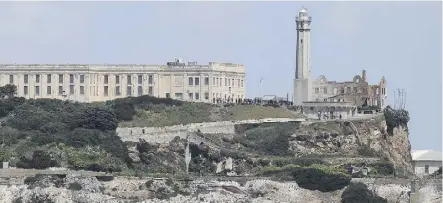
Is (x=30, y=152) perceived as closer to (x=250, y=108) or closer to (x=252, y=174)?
(x=252, y=174)

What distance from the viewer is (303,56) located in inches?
5433

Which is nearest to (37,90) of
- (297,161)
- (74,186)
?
(297,161)

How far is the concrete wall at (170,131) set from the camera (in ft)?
399

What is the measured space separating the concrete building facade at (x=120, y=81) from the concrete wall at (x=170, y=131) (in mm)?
9075

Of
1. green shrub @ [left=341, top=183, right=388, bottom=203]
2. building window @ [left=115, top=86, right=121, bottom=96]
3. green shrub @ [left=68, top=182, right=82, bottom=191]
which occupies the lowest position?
green shrub @ [left=341, top=183, right=388, bottom=203]

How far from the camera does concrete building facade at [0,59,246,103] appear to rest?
13825 centimetres

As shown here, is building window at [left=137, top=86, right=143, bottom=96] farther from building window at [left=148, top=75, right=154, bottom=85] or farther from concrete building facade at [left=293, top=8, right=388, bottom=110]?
concrete building facade at [left=293, top=8, right=388, bottom=110]

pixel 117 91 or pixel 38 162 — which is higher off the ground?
pixel 117 91

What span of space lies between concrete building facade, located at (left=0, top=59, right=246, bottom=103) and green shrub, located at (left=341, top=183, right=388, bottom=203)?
118 ft

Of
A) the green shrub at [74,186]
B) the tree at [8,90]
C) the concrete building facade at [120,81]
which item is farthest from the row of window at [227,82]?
the green shrub at [74,186]

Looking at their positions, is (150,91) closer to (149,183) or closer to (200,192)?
(149,183)

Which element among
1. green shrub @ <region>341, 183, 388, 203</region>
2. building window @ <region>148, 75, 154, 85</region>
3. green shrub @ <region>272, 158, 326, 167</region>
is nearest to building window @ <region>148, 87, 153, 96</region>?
building window @ <region>148, 75, 154, 85</region>

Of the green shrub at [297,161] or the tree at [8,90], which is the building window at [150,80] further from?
the green shrub at [297,161]

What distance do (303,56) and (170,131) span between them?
1834cm
